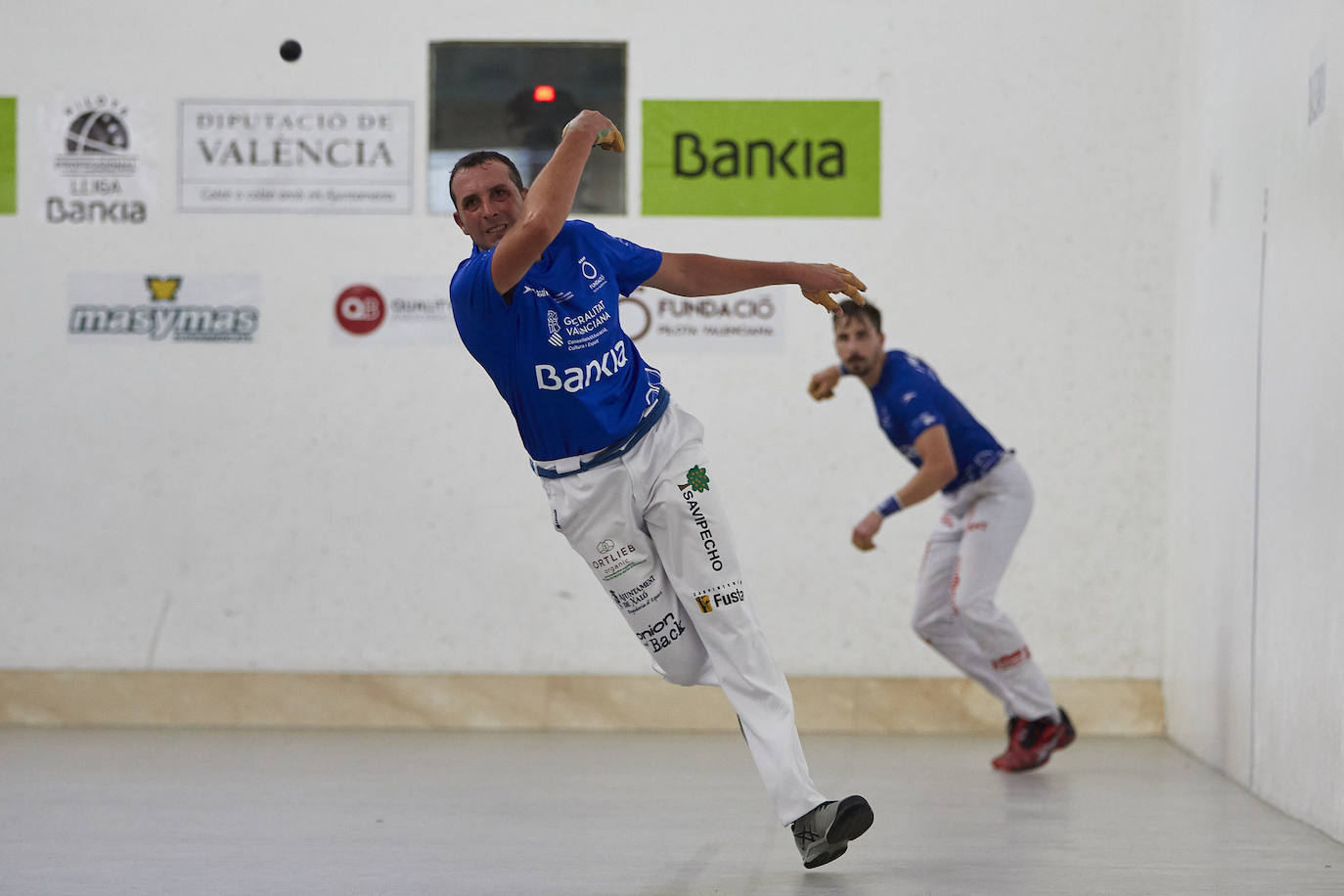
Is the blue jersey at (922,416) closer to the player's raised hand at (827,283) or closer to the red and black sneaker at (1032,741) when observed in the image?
the red and black sneaker at (1032,741)

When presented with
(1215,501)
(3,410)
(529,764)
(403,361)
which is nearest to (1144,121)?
(1215,501)

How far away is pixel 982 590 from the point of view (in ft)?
16.4

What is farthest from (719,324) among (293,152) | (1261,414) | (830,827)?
(830,827)

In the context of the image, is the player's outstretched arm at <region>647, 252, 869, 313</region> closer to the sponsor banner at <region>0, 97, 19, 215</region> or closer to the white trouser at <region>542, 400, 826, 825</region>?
the white trouser at <region>542, 400, 826, 825</region>

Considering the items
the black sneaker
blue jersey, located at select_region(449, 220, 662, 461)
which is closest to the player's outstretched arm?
blue jersey, located at select_region(449, 220, 662, 461)

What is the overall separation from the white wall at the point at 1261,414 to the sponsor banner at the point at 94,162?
4512 millimetres

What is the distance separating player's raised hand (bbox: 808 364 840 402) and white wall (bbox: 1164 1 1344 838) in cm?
139

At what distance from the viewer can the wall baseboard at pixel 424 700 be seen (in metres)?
5.99

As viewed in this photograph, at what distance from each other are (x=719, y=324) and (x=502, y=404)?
1029 mm

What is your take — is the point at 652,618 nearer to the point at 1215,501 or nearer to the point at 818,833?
the point at 818,833

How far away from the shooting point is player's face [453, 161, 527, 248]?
Answer: 3.02 m

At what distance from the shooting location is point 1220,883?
3.05m

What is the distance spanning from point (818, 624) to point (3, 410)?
375cm

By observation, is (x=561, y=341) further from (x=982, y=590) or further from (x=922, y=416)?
(x=982, y=590)
